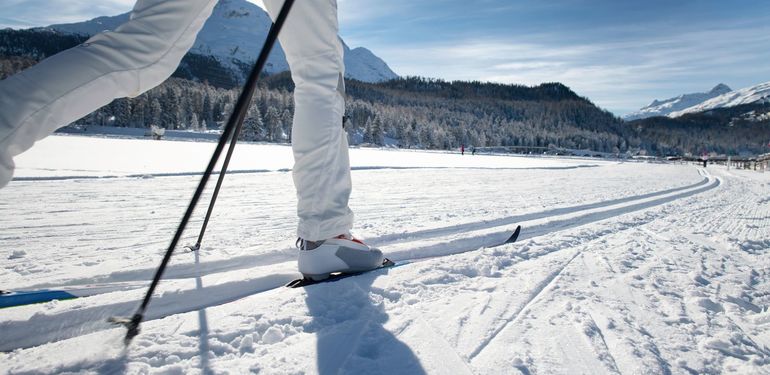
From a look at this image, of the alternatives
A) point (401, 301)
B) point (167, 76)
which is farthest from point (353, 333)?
point (167, 76)

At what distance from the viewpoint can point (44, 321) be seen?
1382mm

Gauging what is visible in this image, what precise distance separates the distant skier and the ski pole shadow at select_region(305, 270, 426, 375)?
215mm

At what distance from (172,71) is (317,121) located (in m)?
0.54

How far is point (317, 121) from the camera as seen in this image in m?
1.67

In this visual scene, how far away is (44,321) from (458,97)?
A: 167m

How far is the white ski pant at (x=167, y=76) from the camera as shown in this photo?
3.34 feet

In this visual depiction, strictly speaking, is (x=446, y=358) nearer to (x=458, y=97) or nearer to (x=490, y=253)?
(x=490, y=253)

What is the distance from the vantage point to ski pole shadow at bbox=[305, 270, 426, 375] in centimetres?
112

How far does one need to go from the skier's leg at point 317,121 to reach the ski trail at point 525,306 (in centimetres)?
75

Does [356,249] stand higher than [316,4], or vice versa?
[316,4]

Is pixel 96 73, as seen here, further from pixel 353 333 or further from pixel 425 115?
pixel 425 115

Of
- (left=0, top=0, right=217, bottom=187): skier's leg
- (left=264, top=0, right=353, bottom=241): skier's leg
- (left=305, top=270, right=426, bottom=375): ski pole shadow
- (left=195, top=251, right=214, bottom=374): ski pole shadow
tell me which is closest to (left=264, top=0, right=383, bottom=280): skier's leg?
(left=264, top=0, right=353, bottom=241): skier's leg

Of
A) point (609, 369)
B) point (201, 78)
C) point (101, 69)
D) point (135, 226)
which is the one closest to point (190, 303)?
point (101, 69)

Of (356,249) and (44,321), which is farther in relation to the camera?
(356,249)
